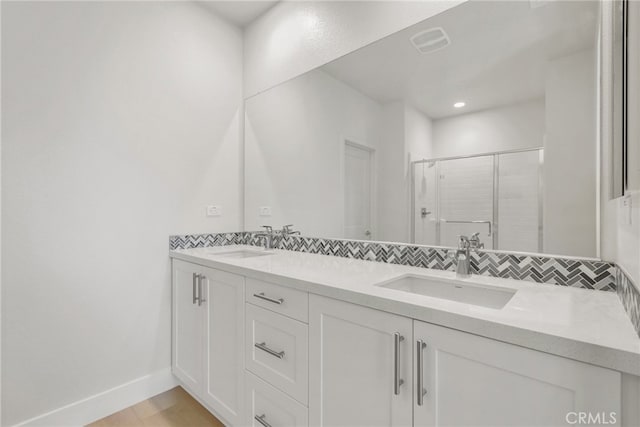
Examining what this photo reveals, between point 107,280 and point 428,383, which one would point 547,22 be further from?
point 107,280

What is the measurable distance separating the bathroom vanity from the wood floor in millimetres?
167

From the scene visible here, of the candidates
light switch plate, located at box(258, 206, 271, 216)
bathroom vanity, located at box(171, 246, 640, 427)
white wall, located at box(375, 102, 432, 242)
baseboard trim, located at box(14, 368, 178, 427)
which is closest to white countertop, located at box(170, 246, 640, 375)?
bathroom vanity, located at box(171, 246, 640, 427)

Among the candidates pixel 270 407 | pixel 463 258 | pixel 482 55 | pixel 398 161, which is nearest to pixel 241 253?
pixel 270 407

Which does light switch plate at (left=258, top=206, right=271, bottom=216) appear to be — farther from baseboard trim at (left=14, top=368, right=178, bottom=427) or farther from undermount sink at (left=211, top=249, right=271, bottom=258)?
baseboard trim at (left=14, top=368, right=178, bottom=427)

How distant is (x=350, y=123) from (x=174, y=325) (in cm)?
173

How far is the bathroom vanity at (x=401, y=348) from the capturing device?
651 millimetres

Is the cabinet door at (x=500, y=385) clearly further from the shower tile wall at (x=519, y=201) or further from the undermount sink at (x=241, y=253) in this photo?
the undermount sink at (x=241, y=253)

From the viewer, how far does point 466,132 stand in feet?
4.41

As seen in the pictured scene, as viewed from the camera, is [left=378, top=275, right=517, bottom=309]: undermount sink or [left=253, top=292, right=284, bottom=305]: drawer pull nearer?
[left=378, top=275, right=517, bottom=309]: undermount sink

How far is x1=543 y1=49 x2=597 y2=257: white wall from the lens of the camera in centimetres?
107

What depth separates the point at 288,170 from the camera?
2188 mm

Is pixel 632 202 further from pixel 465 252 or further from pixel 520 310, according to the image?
pixel 465 252

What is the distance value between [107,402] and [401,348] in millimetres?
1842

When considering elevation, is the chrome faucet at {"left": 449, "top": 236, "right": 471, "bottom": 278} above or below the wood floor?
above
